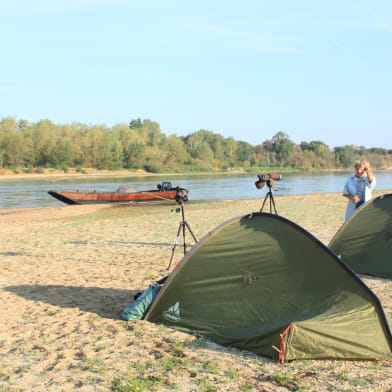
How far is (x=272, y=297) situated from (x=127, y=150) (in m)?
80.6

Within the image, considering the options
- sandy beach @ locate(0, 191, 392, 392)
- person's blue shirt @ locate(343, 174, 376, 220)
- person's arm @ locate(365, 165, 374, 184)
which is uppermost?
person's arm @ locate(365, 165, 374, 184)

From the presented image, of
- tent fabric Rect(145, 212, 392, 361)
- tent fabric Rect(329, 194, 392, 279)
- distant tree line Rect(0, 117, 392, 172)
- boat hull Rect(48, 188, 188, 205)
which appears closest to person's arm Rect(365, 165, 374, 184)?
tent fabric Rect(329, 194, 392, 279)

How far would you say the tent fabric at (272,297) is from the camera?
13.7 feet

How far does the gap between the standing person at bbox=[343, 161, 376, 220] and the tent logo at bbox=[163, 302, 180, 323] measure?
3.70m

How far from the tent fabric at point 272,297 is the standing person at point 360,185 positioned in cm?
303

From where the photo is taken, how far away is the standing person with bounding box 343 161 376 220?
7527 mm

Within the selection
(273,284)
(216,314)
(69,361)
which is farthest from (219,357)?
(69,361)

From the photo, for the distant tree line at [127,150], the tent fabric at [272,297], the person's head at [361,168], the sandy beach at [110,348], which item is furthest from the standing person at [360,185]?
the distant tree line at [127,150]

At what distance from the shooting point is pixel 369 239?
281 inches

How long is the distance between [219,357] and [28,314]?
256 cm

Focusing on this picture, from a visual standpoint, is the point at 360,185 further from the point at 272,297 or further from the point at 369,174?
the point at 272,297

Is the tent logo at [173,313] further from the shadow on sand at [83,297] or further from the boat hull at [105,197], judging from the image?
the boat hull at [105,197]

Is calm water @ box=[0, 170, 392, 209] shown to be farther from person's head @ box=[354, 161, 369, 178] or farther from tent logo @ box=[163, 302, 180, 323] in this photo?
tent logo @ box=[163, 302, 180, 323]

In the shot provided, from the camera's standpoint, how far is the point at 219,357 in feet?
13.9
